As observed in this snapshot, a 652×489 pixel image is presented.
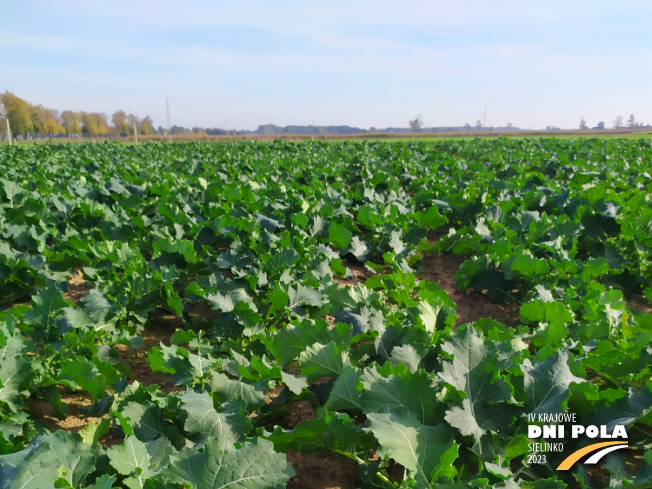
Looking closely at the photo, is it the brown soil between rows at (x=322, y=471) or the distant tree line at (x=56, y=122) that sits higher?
the distant tree line at (x=56, y=122)

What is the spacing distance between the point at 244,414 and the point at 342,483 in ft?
2.13

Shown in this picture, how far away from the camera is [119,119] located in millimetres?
108125

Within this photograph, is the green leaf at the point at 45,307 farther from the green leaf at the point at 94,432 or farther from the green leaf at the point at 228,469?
the green leaf at the point at 228,469

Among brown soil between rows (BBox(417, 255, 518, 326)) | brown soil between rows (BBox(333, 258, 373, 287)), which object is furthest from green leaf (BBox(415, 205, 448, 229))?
brown soil between rows (BBox(333, 258, 373, 287))

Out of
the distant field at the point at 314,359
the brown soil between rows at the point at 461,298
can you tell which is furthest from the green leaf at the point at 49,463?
the brown soil between rows at the point at 461,298

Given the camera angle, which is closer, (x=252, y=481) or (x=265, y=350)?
(x=252, y=481)

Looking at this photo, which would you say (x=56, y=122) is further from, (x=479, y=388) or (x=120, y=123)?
(x=479, y=388)

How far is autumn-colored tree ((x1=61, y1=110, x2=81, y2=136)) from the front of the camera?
93.1 meters

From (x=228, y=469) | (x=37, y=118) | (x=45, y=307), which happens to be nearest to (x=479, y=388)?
(x=228, y=469)

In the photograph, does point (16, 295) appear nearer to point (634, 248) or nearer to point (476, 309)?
point (476, 309)

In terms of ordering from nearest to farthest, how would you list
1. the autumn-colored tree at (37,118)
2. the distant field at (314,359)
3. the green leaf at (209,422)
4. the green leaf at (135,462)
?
the green leaf at (135,462) < the distant field at (314,359) < the green leaf at (209,422) < the autumn-colored tree at (37,118)

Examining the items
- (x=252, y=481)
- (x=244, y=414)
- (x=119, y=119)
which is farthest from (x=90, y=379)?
(x=119, y=119)

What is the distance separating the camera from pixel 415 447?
1.88 metres

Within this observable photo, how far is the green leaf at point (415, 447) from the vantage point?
1.79 meters
